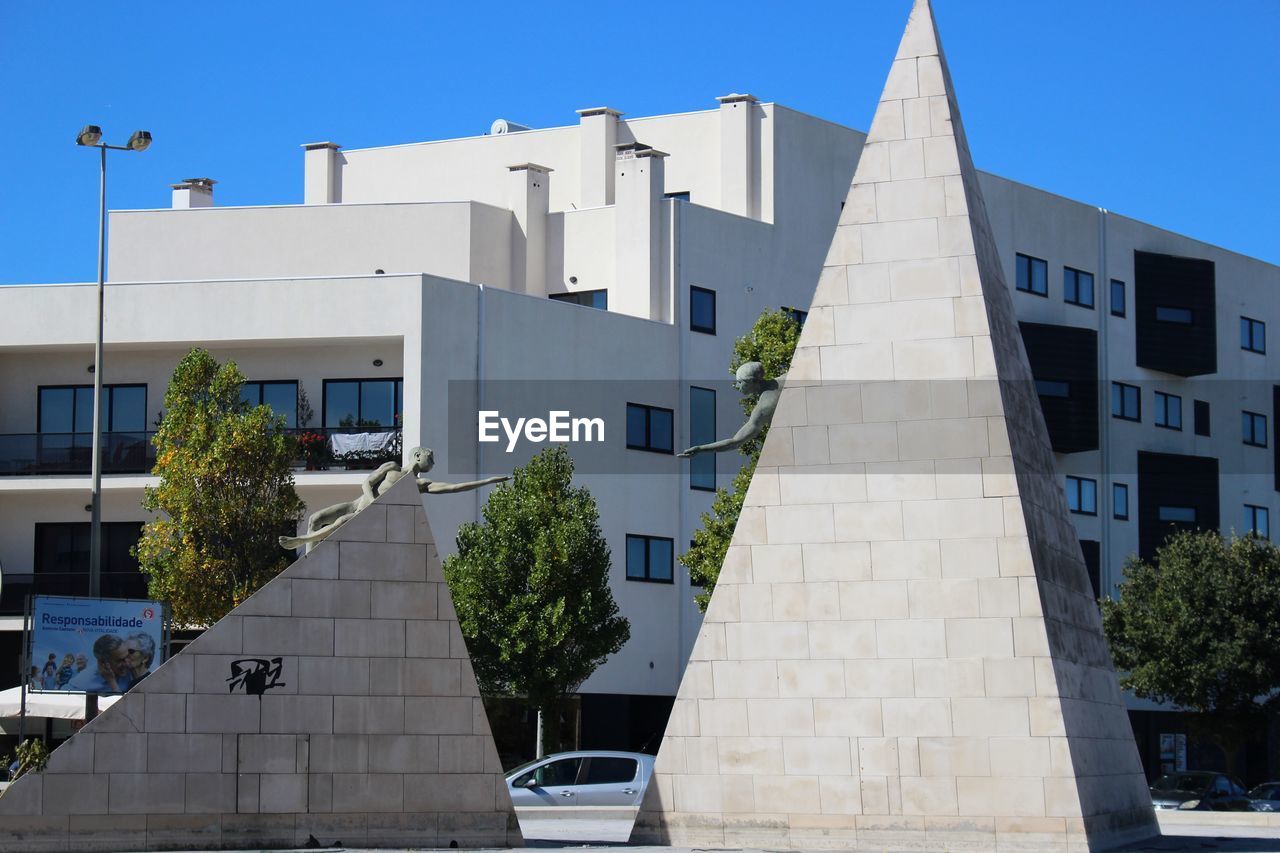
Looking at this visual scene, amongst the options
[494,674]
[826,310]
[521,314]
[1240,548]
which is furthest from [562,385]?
[826,310]

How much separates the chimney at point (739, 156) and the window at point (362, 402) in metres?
12.0

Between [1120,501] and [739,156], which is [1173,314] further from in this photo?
[739,156]

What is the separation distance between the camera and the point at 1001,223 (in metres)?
53.0

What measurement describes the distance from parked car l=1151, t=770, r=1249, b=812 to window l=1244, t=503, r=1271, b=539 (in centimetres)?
2414

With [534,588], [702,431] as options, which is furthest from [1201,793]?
[702,431]

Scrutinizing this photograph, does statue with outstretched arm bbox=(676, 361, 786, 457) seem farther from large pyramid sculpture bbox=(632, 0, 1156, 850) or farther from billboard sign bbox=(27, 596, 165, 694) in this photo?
billboard sign bbox=(27, 596, 165, 694)

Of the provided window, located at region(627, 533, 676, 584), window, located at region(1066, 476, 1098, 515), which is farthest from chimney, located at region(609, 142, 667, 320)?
window, located at region(1066, 476, 1098, 515)

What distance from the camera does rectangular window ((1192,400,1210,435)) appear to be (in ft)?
194

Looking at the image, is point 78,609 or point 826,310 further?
point 78,609

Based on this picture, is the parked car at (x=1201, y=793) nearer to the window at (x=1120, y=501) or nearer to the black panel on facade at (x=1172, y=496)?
the window at (x=1120, y=501)

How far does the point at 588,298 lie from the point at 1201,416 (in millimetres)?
23906

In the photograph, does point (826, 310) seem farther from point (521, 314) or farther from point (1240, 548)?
point (1240, 548)

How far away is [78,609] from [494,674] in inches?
344

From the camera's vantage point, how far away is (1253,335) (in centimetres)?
6116
